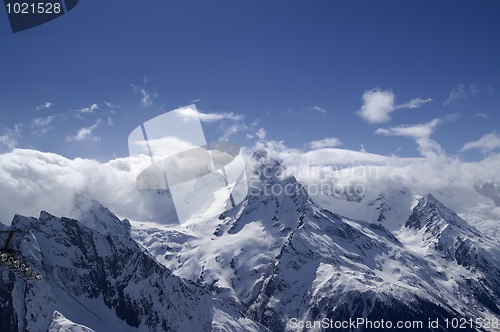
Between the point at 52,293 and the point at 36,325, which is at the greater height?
the point at 52,293

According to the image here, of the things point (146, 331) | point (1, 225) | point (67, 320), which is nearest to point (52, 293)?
point (67, 320)

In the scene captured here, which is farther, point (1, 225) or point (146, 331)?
point (146, 331)

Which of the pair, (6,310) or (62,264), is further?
(62,264)

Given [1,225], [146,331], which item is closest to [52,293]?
[1,225]

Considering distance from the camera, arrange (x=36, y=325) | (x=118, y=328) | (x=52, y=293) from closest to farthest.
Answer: (x=36, y=325) < (x=52, y=293) < (x=118, y=328)

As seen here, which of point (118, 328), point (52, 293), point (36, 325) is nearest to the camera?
point (36, 325)

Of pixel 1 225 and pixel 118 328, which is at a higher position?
pixel 1 225

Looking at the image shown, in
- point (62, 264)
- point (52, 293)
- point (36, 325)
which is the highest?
point (62, 264)

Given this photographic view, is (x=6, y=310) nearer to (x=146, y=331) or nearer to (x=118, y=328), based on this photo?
(x=118, y=328)

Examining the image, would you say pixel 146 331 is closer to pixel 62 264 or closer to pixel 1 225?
pixel 62 264
